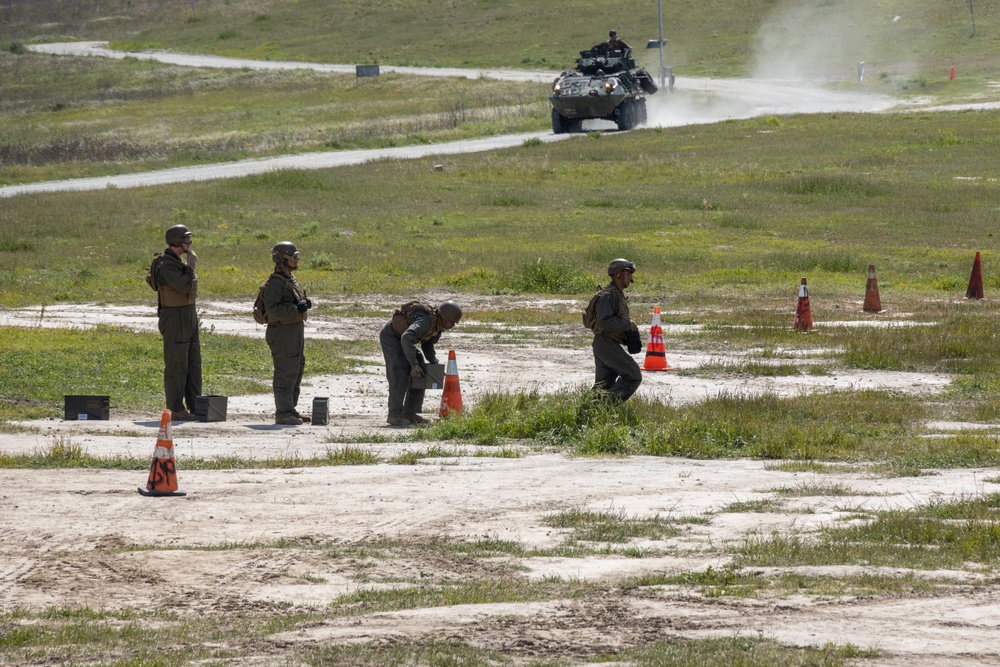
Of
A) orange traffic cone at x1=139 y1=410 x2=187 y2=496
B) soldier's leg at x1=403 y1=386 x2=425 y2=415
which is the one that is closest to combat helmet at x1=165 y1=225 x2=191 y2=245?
soldier's leg at x1=403 y1=386 x2=425 y2=415

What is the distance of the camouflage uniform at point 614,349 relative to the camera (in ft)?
44.1

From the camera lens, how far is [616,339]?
45.2 feet

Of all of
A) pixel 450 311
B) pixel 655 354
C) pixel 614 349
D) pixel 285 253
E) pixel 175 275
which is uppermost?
pixel 285 253

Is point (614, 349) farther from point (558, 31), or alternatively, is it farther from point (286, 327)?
point (558, 31)

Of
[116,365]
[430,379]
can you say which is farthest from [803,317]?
[116,365]

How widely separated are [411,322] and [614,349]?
6.20 feet

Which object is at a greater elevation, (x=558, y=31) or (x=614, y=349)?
→ (x=558, y=31)

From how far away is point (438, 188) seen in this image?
40.6m

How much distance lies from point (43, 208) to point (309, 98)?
1600 inches

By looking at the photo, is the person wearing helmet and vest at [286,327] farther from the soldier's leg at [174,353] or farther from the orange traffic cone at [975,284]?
the orange traffic cone at [975,284]

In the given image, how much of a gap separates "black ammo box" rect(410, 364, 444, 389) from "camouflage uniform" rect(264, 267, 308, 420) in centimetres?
111

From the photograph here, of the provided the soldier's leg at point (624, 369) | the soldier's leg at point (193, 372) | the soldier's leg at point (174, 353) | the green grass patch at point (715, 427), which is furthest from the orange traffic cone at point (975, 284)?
the soldier's leg at point (174, 353)

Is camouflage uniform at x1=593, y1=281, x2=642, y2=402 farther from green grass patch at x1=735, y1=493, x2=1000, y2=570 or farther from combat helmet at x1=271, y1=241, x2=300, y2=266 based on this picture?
green grass patch at x1=735, y1=493, x2=1000, y2=570

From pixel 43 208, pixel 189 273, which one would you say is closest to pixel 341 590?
pixel 189 273
